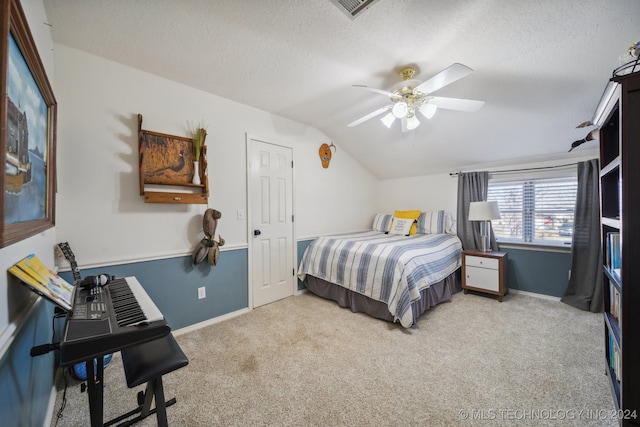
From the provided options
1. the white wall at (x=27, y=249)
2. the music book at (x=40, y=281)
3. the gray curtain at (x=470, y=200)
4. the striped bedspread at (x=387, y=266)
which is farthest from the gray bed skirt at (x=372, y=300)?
the white wall at (x=27, y=249)

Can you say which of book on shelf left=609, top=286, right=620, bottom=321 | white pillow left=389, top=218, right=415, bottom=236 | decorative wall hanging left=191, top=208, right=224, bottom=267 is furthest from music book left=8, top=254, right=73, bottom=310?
white pillow left=389, top=218, right=415, bottom=236

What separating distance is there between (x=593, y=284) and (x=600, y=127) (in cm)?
227

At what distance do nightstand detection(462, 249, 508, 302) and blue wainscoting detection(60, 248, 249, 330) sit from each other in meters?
2.87

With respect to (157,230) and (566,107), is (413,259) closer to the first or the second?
(566,107)

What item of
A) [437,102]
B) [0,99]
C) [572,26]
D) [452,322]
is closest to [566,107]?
[572,26]

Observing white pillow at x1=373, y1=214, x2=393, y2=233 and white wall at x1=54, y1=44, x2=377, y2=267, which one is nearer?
white wall at x1=54, y1=44, x2=377, y2=267

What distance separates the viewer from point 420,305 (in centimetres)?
250

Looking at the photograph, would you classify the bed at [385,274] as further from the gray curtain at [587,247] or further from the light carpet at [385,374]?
the gray curtain at [587,247]

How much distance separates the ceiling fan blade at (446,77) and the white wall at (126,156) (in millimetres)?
1865

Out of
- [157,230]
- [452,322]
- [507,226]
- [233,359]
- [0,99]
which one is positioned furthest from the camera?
[507,226]

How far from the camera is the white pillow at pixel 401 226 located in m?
3.86

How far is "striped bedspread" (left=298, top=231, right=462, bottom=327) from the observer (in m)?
2.36

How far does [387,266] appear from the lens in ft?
8.22

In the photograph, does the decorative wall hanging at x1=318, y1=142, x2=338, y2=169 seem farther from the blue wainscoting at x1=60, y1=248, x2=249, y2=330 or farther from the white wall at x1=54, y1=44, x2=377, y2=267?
the blue wainscoting at x1=60, y1=248, x2=249, y2=330
